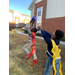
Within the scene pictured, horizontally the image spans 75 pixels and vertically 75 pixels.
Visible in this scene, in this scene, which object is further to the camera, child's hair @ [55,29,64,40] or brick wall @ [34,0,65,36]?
brick wall @ [34,0,65,36]

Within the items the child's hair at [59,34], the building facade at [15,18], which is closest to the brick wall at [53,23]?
the child's hair at [59,34]

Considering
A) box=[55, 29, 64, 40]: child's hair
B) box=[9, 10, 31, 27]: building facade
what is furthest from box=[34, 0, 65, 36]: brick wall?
box=[9, 10, 31, 27]: building facade

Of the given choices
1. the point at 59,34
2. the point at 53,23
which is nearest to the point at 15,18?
the point at 53,23

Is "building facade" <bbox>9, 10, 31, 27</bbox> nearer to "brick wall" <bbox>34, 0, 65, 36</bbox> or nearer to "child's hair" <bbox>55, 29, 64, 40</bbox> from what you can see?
"brick wall" <bbox>34, 0, 65, 36</bbox>

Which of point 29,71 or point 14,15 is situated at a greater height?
point 14,15

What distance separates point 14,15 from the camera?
29.8 meters

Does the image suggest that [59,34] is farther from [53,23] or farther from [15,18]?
[15,18]

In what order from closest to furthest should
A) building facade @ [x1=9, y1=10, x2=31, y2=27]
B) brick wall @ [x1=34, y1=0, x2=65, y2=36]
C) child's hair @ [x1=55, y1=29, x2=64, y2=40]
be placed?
child's hair @ [x1=55, y1=29, x2=64, y2=40], brick wall @ [x1=34, y1=0, x2=65, y2=36], building facade @ [x1=9, y1=10, x2=31, y2=27]

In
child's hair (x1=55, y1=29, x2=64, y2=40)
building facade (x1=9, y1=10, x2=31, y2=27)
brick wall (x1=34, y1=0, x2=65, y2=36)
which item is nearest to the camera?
child's hair (x1=55, y1=29, x2=64, y2=40)

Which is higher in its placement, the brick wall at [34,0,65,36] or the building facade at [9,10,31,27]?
the building facade at [9,10,31,27]

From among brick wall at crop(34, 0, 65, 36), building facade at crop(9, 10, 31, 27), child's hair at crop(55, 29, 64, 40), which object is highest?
building facade at crop(9, 10, 31, 27)
